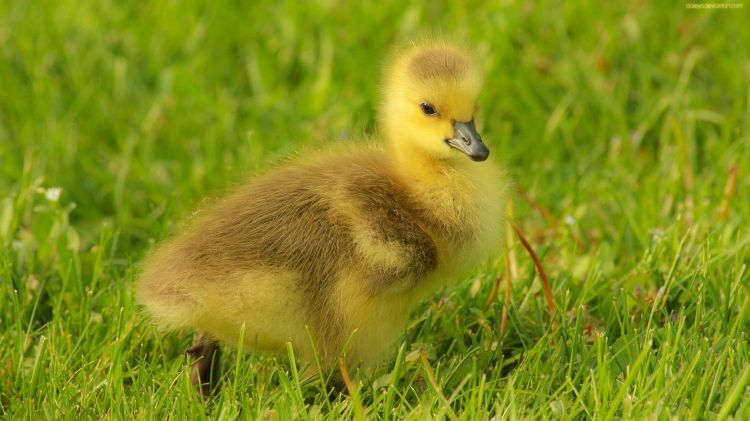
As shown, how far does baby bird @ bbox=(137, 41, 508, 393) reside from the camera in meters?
2.22

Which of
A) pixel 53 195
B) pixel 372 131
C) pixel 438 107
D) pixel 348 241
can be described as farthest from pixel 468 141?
pixel 53 195

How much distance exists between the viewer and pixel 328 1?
441cm

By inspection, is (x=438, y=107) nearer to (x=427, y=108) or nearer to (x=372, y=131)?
(x=427, y=108)

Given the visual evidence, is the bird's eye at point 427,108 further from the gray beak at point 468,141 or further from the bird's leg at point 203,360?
the bird's leg at point 203,360

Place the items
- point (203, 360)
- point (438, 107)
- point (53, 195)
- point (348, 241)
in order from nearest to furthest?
point (348, 241) → point (438, 107) → point (203, 360) → point (53, 195)

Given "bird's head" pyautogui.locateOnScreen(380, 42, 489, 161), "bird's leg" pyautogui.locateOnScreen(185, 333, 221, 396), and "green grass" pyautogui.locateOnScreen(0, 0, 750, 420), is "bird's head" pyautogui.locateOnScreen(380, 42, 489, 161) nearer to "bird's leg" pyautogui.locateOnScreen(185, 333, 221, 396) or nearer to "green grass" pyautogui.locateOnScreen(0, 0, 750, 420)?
"green grass" pyautogui.locateOnScreen(0, 0, 750, 420)

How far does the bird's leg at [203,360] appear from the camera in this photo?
2.48m

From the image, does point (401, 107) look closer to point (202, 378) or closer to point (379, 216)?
point (379, 216)

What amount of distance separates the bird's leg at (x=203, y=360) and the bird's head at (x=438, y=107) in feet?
1.98

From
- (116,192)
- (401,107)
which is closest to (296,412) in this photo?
(401,107)

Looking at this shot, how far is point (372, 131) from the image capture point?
2842 mm

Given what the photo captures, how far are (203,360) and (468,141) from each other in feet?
2.51

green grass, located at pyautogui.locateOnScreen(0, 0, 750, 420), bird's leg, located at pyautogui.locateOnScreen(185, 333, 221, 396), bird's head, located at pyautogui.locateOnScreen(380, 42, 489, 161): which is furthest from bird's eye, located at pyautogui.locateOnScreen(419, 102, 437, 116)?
bird's leg, located at pyautogui.locateOnScreen(185, 333, 221, 396)

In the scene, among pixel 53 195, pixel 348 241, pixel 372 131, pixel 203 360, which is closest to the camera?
pixel 348 241
